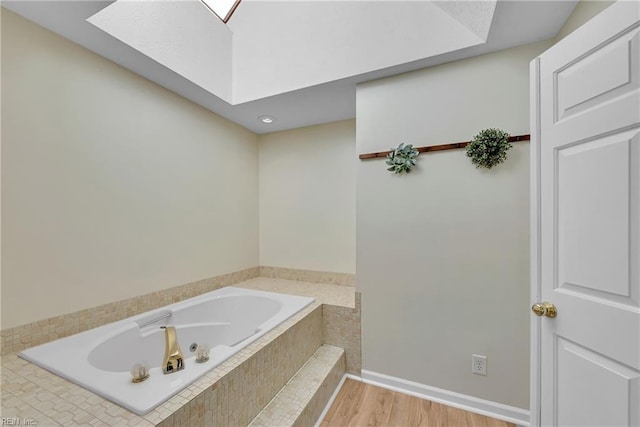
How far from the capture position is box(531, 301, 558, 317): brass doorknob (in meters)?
1.06

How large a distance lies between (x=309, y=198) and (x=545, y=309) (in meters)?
2.22

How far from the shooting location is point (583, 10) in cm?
129

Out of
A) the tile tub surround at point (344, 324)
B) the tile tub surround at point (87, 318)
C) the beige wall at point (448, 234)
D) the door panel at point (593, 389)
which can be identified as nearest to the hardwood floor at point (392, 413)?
the beige wall at point (448, 234)

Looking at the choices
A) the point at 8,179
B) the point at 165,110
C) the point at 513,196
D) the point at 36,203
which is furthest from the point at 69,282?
the point at 513,196

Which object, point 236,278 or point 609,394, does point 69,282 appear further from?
point 609,394

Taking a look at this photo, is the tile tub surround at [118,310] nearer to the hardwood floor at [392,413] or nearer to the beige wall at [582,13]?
the hardwood floor at [392,413]

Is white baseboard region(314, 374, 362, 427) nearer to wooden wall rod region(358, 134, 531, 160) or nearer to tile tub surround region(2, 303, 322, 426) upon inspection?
tile tub surround region(2, 303, 322, 426)

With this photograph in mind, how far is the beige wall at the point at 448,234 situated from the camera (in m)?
1.61

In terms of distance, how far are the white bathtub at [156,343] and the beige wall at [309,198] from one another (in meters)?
0.76

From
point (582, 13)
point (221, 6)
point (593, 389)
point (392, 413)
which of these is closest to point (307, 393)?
point (392, 413)

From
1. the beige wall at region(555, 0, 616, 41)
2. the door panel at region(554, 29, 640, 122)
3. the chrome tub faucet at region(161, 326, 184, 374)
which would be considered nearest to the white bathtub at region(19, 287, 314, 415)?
the chrome tub faucet at region(161, 326, 184, 374)

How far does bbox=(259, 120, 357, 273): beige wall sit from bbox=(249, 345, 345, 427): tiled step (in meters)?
0.98

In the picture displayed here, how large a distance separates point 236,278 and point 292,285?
0.62 meters

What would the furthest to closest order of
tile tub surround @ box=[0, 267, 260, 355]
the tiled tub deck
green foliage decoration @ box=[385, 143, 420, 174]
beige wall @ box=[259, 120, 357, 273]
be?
beige wall @ box=[259, 120, 357, 273] < green foliage decoration @ box=[385, 143, 420, 174] < tile tub surround @ box=[0, 267, 260, 355] < the tiled tub deck
